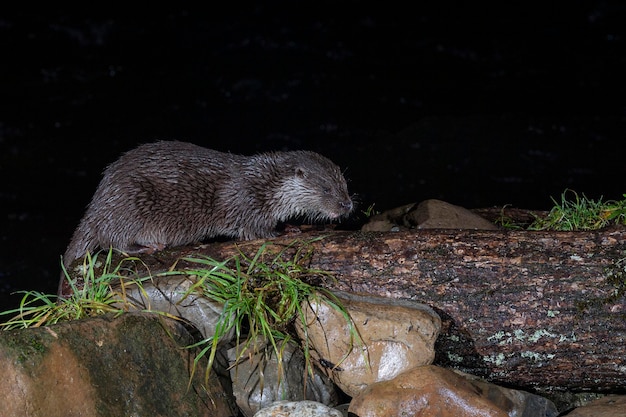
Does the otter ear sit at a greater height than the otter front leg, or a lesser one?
greater

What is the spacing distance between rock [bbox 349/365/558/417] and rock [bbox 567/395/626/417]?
1.73 feet

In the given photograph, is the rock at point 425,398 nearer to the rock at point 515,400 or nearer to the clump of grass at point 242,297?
the rock at point 515,400

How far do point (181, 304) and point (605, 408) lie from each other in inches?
84.8

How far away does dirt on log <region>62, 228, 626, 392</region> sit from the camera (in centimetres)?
400

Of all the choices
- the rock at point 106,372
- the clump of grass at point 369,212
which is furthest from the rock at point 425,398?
the clump of grass at point 369,212

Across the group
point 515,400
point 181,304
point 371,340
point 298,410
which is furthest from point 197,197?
point 515,400

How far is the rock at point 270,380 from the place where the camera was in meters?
3.90

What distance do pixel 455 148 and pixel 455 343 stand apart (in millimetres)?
3056

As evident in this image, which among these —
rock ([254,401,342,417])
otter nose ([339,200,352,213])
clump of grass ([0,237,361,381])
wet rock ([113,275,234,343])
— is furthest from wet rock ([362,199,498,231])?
rock ([254,401,342,417])

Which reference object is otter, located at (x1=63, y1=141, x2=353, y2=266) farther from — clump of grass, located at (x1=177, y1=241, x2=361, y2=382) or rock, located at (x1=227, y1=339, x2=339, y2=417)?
rock, located at (x1=227, y1=339, x2=339, y2=417)

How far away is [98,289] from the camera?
4.09m

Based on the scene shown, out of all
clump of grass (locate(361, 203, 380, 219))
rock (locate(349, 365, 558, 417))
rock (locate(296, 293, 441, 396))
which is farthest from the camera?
clump of grass (locate(361, 203, 380, 219))

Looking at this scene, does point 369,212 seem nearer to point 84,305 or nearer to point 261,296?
point 261,296

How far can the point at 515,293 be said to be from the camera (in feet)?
13.1
